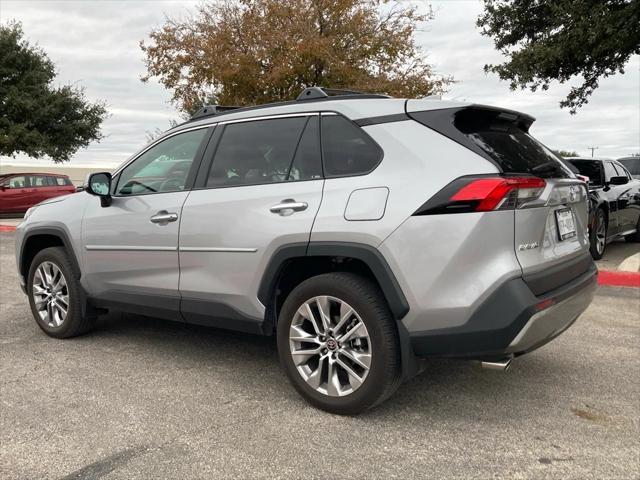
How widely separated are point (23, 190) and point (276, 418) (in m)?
18.9

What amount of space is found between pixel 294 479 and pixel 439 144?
182 centimetres

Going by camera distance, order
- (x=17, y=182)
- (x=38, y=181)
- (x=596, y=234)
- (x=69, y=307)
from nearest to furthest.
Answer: (x=69, y=307)
(x=596, y=234)
(x=17, y=182)
(x=38, y=181)

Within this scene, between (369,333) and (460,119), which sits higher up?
(460,119)

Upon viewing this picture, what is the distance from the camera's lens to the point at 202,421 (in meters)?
3.16

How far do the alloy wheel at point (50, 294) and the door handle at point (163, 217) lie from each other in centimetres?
129

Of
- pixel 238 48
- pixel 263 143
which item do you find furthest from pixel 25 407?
pixel 238 48

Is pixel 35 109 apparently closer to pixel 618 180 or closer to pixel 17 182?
pixel 17 182

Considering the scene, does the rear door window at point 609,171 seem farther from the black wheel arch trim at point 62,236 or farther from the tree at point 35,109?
the tree at point 35,109

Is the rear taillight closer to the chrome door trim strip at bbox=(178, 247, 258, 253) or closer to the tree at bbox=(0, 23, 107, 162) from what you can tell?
the chrome door trim strip at bbox=(178, 247, 258, 253)

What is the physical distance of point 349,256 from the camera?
10.1ft

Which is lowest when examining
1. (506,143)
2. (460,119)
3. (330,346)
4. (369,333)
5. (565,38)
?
(330,346)

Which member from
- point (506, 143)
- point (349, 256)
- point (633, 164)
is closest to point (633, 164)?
point (633, 164)

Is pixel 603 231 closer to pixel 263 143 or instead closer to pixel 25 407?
pixel 263 143

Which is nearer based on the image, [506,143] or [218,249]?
[506,143]
